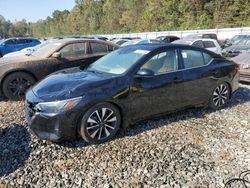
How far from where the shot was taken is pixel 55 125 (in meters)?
4.06

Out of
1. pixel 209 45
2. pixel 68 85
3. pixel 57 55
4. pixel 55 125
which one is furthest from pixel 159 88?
pixel 209 45

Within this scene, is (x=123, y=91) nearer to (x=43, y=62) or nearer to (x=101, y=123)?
(x=101, y=123)

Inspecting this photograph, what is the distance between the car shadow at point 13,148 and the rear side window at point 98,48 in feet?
11.3

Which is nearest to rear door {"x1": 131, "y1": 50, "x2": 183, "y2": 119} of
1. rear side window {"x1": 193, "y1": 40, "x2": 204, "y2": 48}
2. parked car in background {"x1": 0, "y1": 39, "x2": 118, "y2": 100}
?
parked car in background {"x1": 0, "y1": 39, "x2": 118, "y2": 100}

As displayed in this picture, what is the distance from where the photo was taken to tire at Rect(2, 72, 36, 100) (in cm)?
668

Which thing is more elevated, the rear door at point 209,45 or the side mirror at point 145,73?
the side mirror at point 145,73

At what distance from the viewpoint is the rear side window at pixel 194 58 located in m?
5.39

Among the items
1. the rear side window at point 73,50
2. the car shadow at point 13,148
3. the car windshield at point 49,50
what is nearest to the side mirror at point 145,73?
the car shadow at point 13,148

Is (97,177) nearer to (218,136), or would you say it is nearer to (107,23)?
(218,136)

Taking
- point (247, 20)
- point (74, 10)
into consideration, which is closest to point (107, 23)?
point (74, 10)

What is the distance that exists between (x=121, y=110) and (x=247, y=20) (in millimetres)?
36764

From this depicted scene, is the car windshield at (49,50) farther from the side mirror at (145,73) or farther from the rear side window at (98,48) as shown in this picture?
the side mirror at (145,73)

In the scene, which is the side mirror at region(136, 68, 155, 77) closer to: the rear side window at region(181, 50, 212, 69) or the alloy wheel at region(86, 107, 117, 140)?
the alloy wheel at region(86, 107, 117, 140)

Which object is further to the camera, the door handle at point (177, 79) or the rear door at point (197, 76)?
the rear door at point (197, 76)
